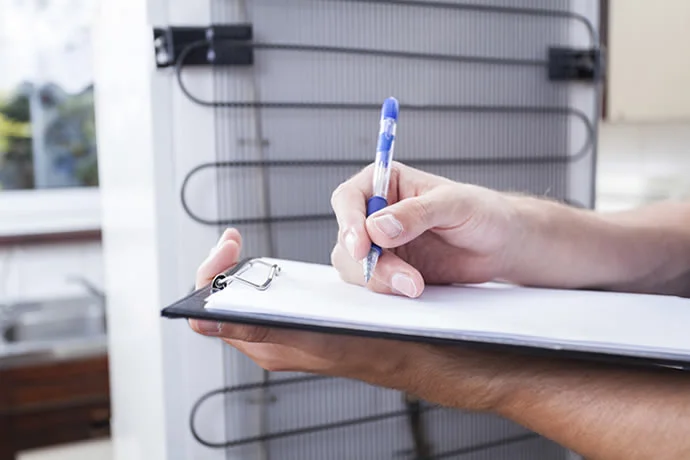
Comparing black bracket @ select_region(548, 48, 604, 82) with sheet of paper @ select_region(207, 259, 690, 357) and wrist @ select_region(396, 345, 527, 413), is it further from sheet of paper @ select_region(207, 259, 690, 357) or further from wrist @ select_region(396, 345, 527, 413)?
wrist @ select_region(396, 345, 527, 413)

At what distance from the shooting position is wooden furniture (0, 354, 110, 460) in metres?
1.53

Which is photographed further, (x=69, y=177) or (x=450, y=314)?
(x=69, y=177)

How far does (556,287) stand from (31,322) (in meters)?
1.60

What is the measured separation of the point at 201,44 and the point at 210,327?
0.34 m

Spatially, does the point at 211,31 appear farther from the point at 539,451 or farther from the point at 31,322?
the point at 31,322

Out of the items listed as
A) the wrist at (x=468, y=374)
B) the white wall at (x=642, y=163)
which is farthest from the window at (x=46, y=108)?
the wrist at (x=468, y=374)

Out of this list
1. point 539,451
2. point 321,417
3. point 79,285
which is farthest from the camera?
point 79,285

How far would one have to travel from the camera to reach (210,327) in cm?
44

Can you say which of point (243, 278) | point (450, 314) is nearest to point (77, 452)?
point (243, 278)

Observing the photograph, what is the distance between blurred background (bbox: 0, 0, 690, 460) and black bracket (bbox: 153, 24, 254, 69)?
634 mm

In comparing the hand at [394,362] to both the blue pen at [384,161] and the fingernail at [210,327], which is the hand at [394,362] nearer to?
the fingernail at [210,327]

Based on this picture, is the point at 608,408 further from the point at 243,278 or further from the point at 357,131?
the point at 357,131

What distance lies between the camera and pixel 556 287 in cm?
65

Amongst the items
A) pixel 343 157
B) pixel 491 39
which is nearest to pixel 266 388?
pixel 343 157
